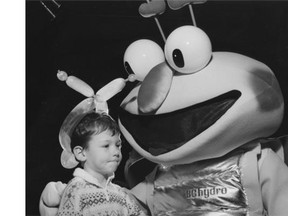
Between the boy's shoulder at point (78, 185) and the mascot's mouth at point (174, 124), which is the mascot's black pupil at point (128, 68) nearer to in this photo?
the mascot's mouth at point (174, 124)

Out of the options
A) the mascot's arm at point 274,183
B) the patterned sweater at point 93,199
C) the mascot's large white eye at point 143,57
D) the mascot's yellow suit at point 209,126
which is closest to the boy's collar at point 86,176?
the patterned sweater at point 93,199

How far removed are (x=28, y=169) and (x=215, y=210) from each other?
1.45 ft

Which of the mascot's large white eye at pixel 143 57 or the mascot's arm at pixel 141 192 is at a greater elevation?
the mascot's large white eye at pixel 143 57

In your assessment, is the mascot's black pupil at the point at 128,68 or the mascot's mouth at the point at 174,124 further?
the mascot's black pupil at the point at 128,68

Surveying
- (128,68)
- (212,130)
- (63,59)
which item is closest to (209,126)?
(212,130)

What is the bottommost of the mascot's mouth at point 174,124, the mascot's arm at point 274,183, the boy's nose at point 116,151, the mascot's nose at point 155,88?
the mascot's arm at point 274,183

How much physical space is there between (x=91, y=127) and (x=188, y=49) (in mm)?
299

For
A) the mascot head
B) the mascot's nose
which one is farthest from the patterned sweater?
the mascot's nose

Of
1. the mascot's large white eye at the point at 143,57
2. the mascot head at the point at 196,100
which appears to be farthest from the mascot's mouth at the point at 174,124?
the mascot's large white eye at the point at 143,57

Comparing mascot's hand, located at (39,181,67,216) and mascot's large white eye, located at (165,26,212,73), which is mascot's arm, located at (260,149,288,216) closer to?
Result: mascot's large white eye, located at (165,26,212,73)

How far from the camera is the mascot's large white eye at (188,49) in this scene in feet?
3.94

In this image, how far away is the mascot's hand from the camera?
4.41 ft

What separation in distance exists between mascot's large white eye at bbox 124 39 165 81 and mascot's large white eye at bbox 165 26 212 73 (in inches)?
2.1

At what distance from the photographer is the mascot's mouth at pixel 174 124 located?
1.21 meters
